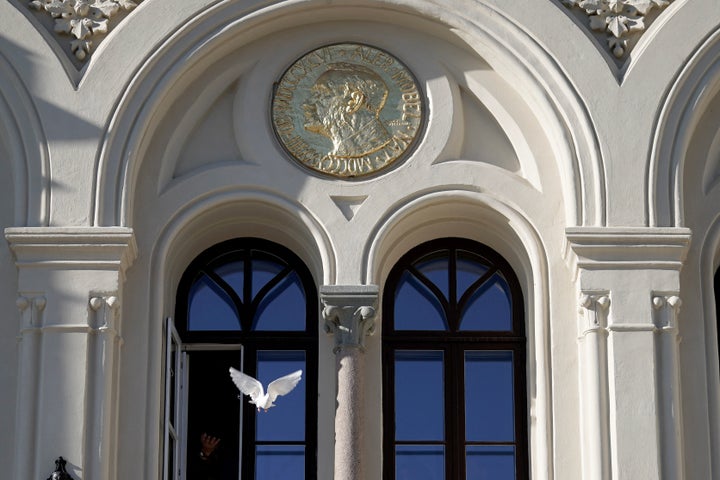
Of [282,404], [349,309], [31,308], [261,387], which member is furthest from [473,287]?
[31,308]

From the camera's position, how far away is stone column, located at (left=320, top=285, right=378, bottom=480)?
19172mm

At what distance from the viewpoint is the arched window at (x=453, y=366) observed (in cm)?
1980

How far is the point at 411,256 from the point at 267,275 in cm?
130

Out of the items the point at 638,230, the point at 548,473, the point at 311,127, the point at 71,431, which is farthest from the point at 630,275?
the point at 71,431

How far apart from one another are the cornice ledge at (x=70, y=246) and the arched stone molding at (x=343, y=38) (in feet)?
0.73

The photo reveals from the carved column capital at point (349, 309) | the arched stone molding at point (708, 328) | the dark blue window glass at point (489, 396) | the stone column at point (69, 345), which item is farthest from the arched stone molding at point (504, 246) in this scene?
the stone column at point (69, 345)

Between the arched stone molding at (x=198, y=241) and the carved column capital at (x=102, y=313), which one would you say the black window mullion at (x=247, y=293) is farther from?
the carved column capital at (x=102, y=313)

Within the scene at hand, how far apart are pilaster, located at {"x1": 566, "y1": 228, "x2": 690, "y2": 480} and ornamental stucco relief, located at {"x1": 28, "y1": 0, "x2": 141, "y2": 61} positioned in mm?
4384

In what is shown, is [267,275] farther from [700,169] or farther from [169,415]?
[700,169]

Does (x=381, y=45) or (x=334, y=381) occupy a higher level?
(x=381, y=45)

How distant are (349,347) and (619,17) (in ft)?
12.2

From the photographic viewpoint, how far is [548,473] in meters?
19.1

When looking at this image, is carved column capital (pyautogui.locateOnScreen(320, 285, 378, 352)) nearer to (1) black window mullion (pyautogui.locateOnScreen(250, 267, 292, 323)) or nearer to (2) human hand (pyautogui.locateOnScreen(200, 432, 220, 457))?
(1) black window mullion (pyautogui.locateOnScreen(250, 267, 292, 323))

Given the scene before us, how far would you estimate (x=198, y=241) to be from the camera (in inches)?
799
